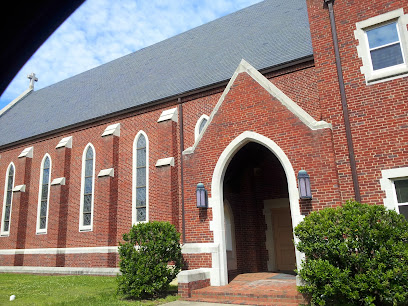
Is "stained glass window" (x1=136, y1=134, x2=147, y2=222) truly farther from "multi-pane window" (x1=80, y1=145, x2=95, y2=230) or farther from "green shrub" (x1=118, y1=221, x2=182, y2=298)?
"green shrub" (x1=118, y1=221, x2=182, y2=298)

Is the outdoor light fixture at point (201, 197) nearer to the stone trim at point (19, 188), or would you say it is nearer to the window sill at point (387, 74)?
the window sill at point (387, 74)

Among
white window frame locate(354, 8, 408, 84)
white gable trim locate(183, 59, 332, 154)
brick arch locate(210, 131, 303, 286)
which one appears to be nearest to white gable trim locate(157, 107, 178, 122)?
white gable trim locate(183, 59, 332, 154)

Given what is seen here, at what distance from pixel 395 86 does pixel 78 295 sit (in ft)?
34.7

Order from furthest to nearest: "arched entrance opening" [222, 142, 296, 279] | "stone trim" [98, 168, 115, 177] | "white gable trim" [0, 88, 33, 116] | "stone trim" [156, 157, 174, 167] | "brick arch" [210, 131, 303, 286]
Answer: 1. "white gable trim" [0, 88, 33, 116]
2. "stone trim" [98, 168, 115, 177]
3. "stone trim" [156, 157, 174, 167]
4. "arched entrance opening" [222, 142, 296, 279]
5. "brick arch" [210, 131, 303, 286]

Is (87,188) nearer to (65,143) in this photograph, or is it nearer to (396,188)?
(65,143)

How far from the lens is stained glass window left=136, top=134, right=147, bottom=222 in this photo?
16.8m

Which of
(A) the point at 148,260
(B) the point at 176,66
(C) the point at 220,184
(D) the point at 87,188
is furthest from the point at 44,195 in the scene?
(C) the point at 220,184

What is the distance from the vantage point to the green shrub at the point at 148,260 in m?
10.2

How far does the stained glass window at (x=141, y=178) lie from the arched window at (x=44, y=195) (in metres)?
6.48

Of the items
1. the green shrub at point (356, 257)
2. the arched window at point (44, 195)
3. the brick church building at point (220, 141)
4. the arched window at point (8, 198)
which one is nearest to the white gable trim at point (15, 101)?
the brick church building at point (220, 141)

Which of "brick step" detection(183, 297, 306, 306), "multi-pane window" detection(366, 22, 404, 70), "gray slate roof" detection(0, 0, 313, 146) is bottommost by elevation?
"brick step" detection(183, 297, 306, 306)

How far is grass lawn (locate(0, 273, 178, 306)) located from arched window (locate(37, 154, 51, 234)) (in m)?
5.88

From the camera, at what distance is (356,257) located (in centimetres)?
725

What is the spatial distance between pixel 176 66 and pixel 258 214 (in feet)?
33.1
